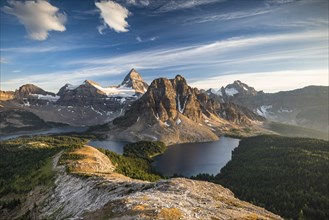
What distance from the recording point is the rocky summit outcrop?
47531mm

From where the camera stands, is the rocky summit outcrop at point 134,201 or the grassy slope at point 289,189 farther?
the grassy slope at point 289,189

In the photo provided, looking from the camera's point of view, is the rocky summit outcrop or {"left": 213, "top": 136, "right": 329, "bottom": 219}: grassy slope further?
{"left": 213, "top": 136, "right": 329, "bottom": 219}: grassy slope

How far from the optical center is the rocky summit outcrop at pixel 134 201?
47531 mm

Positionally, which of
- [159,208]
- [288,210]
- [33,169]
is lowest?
[288,210]

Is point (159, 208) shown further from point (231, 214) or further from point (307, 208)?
point (307, 208)

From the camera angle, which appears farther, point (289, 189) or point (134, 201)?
point (289, 189)

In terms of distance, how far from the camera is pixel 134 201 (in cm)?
5031

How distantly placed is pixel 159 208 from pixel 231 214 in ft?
53.2

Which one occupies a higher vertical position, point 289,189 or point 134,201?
point 134,201

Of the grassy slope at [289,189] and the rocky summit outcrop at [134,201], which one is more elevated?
the rocky summit outcrop at [134,201]

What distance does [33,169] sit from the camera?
138 meters

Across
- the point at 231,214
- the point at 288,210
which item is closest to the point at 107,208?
the point at 231,214

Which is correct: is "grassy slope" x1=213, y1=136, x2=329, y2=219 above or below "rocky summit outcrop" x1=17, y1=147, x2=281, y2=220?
below

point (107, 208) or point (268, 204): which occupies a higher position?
point (107, 208)
